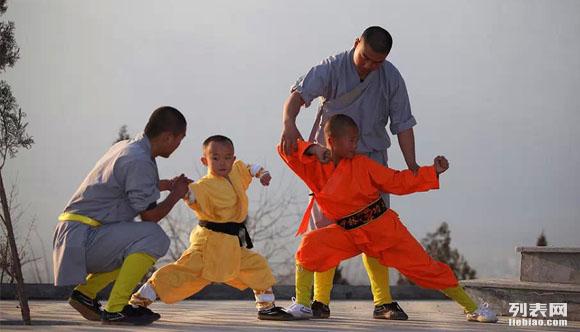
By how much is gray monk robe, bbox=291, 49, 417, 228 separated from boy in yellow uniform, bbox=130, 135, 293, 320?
22.0 inches

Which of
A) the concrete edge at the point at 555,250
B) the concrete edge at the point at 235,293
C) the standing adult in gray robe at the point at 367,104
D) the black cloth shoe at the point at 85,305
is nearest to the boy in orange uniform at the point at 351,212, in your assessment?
the standing adult in gray robe at the point at 367,104

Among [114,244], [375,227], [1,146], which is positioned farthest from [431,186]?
[1,146]

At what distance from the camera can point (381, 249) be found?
6105mm

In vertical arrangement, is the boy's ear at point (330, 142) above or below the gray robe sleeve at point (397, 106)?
below

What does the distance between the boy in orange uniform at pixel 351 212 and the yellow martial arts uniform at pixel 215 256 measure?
326mm

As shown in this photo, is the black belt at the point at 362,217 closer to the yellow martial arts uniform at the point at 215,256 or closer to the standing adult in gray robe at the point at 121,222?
the yellow martial arts uniform at the point at 215,256

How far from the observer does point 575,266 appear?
288 inches

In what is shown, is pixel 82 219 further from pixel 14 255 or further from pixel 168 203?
pixel 14 255

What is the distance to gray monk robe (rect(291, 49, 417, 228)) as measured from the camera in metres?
6.30

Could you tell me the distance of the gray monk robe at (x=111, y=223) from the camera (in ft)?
17.9

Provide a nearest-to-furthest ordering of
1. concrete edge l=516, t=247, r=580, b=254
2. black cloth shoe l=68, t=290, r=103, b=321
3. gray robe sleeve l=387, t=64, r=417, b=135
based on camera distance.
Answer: black cloth shoe l=68, t=290, r=103, b=321
gray robe sleeve l=387, t=64, r=417, b=135
concrete edge l=516, t=247, r=580, b=254

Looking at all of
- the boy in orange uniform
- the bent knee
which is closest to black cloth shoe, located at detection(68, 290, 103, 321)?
the bent knee

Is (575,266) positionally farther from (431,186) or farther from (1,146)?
(1,146)

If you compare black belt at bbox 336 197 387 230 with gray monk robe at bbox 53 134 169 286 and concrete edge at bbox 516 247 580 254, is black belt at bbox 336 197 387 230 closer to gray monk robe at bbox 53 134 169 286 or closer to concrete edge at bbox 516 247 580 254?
gray monk robe at bbox 53 134 169 286
